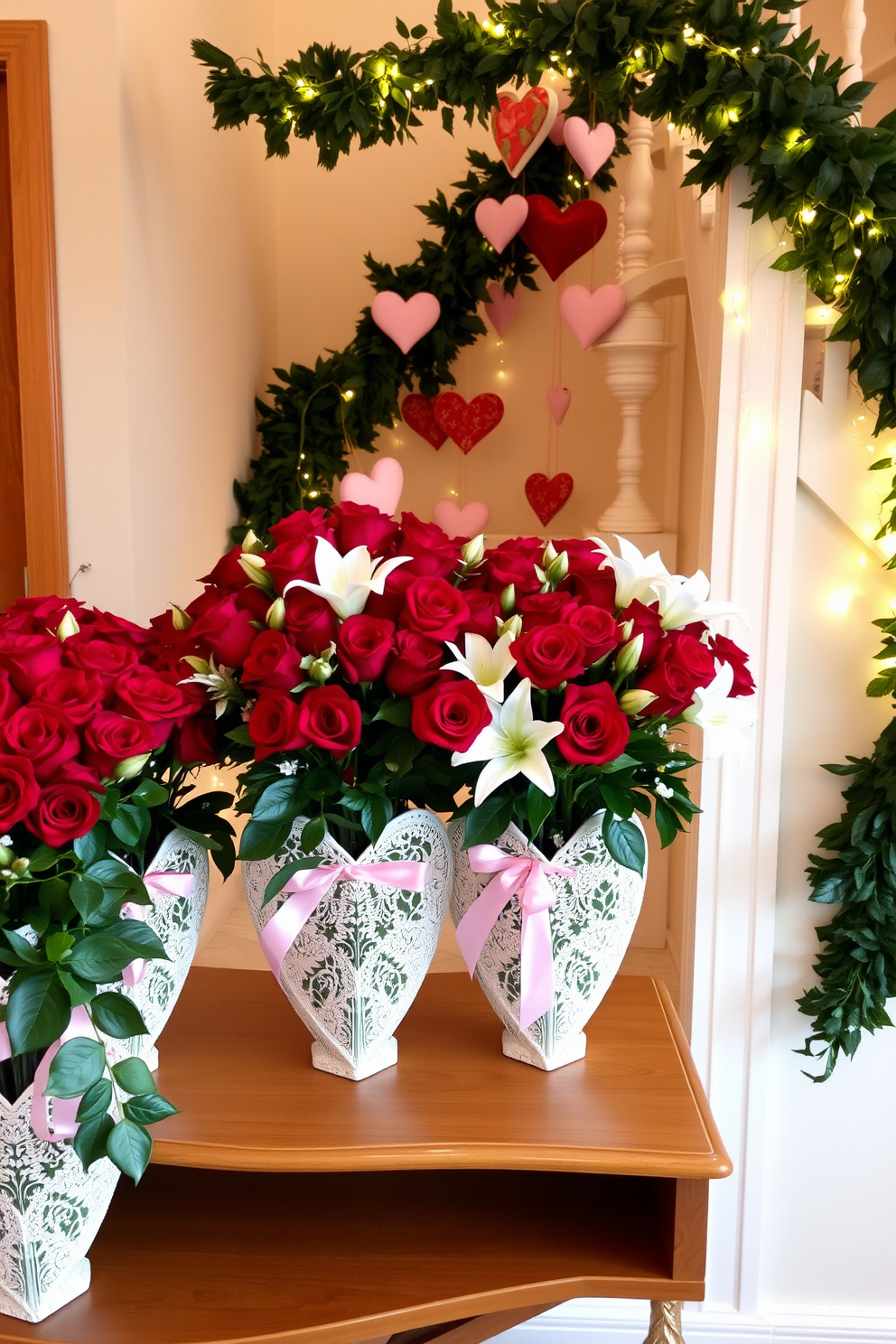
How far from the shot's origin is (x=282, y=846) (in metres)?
1.01

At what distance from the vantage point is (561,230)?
10.2 ft

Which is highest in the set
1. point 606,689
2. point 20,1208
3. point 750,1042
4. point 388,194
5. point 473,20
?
point 388,194

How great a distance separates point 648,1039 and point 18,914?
66cm

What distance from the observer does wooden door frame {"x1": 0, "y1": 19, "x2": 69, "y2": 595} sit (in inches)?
93.1

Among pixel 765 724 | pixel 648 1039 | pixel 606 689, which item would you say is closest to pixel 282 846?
pixel 606 689

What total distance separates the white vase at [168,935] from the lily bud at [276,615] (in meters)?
0.21

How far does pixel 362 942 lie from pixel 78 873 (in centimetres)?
28

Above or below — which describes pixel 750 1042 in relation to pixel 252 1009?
below

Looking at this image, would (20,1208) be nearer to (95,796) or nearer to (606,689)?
(95,796)

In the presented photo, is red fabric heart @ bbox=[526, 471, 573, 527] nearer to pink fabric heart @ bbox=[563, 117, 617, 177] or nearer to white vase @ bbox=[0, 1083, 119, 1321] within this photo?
pink fabric heart @ bbox=[563, 117, 617, 177]

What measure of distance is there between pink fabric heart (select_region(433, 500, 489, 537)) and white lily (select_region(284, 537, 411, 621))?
2.69 m

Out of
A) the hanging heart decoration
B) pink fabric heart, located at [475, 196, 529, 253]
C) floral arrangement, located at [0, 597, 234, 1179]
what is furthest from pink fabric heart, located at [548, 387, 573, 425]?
floral arrangement, located at [0, 597, 234, 1179]

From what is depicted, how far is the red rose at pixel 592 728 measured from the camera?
929 mm

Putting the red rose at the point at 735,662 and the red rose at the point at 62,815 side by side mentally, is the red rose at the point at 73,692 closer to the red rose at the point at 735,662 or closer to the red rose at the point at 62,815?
the red rose at the point at 62,815
